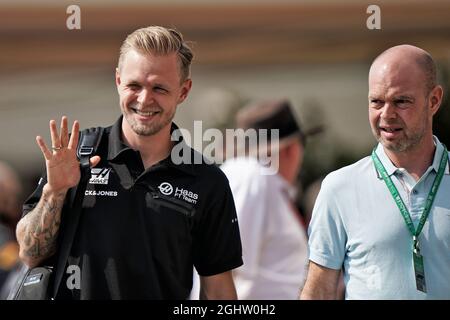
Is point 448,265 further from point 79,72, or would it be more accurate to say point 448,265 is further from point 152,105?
point 79,72

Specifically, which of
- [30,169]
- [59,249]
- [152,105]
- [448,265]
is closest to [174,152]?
[152,105]

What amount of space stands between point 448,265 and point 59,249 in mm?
1509

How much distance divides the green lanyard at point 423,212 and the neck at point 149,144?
0.88m

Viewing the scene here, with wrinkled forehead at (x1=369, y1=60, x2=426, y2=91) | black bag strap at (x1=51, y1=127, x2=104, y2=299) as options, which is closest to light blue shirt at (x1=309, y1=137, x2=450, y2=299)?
wrinkled forehead at (x1=369, y1=60, x2=426, y2=91)

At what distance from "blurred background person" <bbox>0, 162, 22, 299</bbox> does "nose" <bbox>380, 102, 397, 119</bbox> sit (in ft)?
8.08

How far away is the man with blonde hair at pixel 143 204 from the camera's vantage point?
11.8ft

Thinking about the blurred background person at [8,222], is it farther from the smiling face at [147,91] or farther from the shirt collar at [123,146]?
the smiling face at [147,91]

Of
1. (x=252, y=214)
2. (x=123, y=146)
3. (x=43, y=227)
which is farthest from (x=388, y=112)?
(x=252, y=214)

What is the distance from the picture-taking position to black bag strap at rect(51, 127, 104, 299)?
11.8 feet

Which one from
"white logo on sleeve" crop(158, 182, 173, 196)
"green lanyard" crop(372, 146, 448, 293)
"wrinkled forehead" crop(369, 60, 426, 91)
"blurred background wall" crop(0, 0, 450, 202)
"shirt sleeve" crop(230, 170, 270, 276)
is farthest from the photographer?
"blurred background wall" crop(0, 0, 450, 202)

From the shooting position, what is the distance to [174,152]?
12.7ft

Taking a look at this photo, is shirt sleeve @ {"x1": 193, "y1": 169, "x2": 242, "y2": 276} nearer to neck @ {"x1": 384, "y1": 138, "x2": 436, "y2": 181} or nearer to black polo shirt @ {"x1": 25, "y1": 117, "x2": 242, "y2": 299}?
black polo shirt @ {"x1": 25, "y1": 117, "x2": 242, "y2": 299}

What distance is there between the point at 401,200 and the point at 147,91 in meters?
1.10
